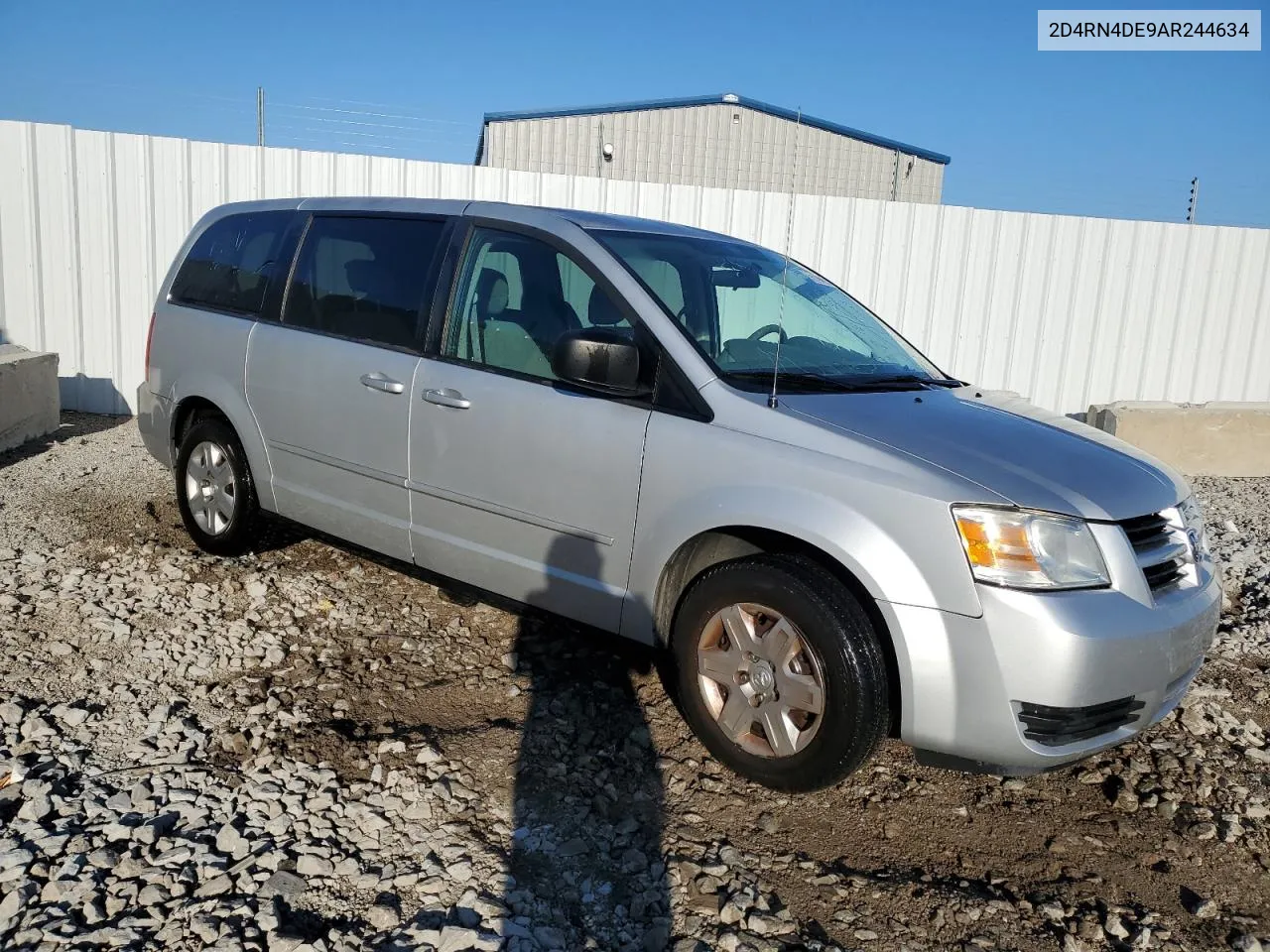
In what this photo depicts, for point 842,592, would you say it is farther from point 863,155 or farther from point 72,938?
point 863,155

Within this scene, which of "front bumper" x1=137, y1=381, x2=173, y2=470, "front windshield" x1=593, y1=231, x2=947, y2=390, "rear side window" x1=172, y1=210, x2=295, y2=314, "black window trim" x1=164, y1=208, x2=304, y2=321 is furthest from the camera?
"front bumper" x1=137, y1=381, x2=173, y2=470

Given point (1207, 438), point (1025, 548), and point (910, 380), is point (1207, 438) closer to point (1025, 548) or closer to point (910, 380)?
point (910, 380)

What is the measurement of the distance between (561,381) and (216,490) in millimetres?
2404

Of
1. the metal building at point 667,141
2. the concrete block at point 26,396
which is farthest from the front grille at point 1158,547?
the metal building at point 667,141

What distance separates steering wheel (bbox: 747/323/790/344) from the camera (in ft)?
12.5

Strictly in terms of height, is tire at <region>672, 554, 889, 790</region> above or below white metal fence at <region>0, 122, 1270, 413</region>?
below

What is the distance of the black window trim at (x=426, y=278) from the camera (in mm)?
4105

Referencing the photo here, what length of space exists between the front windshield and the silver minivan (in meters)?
0.02

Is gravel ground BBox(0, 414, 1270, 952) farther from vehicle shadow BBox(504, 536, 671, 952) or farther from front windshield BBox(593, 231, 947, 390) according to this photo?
front windshield BBox(593, 231, 947, 390)

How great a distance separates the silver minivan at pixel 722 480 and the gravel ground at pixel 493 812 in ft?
1.21

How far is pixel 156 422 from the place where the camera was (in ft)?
17.8

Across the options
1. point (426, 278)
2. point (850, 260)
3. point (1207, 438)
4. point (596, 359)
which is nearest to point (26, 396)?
point (426, 278)

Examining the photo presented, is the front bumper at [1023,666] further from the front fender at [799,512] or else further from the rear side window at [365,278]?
the rear side window at [365,278]

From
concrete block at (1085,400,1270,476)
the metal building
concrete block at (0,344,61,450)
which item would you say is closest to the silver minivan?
concrete block at (0,344,61,450)
